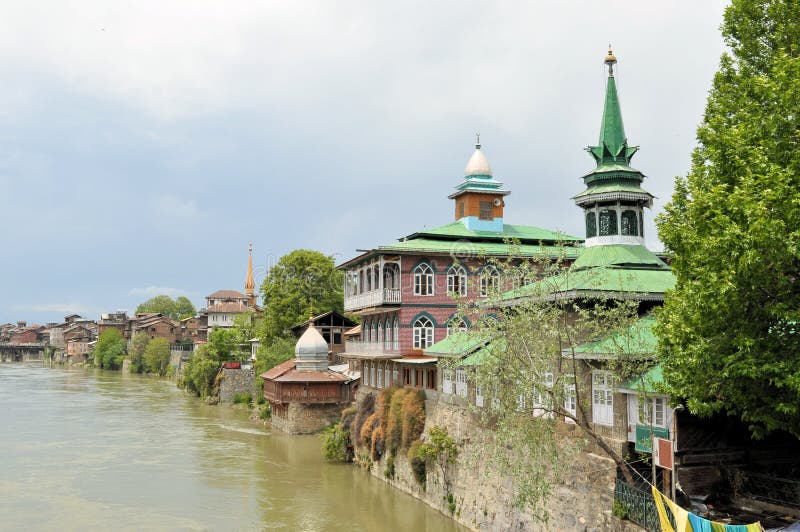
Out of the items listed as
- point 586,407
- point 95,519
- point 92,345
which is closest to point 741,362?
point 586,407

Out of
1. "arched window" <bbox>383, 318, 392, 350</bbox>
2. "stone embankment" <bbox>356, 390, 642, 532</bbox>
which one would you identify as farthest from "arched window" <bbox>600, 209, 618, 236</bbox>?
"arched window" <bbox>383, 318, 392, 350</bbox>

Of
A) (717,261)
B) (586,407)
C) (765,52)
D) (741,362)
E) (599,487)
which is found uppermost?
(765,52)

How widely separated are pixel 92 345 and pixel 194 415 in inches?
3908

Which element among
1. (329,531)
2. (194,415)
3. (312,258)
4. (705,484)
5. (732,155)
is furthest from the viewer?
(312,258)

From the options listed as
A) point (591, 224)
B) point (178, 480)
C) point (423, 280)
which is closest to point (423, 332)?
point (423, 280)

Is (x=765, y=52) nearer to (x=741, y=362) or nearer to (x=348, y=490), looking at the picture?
(x=741, y=362)

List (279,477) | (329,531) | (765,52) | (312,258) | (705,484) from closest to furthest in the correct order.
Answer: (765,52) → (705,484) → (329,531) → (279,477) → (312,258)

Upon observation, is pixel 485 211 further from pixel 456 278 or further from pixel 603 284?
pixel 603 284

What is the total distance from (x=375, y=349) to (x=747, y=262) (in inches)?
982

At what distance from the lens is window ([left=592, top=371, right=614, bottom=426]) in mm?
19625

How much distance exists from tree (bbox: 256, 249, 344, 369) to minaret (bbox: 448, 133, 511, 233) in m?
23.9

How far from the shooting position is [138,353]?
115750 mm

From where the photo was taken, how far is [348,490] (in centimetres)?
3112

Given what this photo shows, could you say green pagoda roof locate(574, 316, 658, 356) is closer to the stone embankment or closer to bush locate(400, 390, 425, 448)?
the stone embankment
